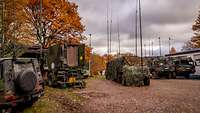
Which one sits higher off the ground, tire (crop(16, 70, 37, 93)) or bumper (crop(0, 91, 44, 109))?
tire (crop(16, 70, 37, 93))

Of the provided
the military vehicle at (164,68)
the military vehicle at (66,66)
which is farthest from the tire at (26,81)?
the military vehicle at (164,68)

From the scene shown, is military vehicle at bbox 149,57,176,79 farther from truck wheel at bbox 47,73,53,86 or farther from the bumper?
the bumper

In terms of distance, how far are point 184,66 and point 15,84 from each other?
87.9 ft

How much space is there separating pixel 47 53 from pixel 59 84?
159 inches

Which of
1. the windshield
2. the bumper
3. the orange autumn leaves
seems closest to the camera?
the bumper

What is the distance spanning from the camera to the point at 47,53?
2434cm

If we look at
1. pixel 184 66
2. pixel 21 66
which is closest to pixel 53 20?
pixel 184 66

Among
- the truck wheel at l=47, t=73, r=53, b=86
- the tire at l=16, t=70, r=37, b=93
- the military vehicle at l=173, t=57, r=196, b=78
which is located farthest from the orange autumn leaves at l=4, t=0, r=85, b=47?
the tire at l=16, t=70, r=37, b=93

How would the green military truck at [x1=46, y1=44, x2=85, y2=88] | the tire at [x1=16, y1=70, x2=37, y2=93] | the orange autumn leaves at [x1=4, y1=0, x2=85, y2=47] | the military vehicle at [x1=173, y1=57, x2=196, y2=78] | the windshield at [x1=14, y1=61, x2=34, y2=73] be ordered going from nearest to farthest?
the tire at [x1=16, y1=70, x2=37, y2=93] → the windshield at [x1=14, y1=61, x2=34, y2=73] → the green military truck at [x1=46, y1=44, x2=85, y2=88] → the orange autumn leaves at [x1=4, y1=0, x2=85, y2=47] → the military vehicle at [x1=173, y1=57, x2=196, y2=78]

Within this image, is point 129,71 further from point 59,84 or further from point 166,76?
point 166,76

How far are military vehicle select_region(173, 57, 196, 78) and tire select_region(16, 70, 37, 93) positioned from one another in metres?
25.9

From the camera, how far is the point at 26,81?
33.9 feet

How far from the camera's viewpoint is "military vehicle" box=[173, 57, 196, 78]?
111ft

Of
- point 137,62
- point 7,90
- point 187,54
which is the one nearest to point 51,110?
point 7,90
